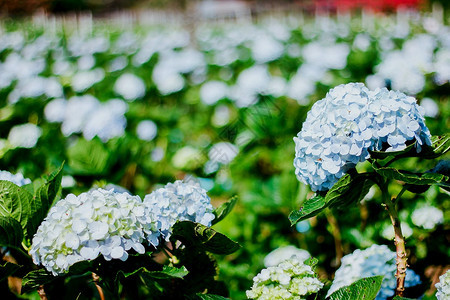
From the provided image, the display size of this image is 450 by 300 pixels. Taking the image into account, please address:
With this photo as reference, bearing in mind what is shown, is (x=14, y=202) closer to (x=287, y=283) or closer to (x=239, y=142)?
(x=287, y=283)

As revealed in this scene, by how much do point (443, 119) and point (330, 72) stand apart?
188cm

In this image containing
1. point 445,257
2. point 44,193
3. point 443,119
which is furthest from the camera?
point 443,119

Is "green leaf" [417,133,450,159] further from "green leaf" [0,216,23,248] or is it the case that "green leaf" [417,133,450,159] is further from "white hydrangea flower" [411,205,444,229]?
"green leaf" [0,216,23,248]

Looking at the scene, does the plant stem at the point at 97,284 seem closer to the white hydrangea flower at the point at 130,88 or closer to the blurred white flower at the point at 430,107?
the blurred white flower at the point at 430,107

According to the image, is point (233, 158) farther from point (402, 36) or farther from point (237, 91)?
point (402, 36)

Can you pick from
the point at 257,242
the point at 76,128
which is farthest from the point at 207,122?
the point at 257,242

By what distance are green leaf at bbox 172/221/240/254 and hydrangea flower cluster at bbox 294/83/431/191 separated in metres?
0.24

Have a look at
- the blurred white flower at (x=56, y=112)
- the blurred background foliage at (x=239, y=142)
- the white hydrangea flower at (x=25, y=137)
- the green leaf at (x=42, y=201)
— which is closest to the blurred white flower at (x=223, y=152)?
the blurred background foliage at (x=239, y=142)

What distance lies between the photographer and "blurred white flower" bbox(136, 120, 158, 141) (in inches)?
122

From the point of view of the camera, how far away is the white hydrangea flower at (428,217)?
1.77 metres

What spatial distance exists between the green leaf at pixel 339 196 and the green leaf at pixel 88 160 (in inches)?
43.6

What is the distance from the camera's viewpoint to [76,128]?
9.99ft

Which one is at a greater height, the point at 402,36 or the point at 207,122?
the point at 207,122

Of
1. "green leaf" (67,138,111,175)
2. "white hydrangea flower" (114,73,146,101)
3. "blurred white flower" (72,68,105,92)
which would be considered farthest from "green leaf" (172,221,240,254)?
"blurred white flower" (72,68,105,92)
